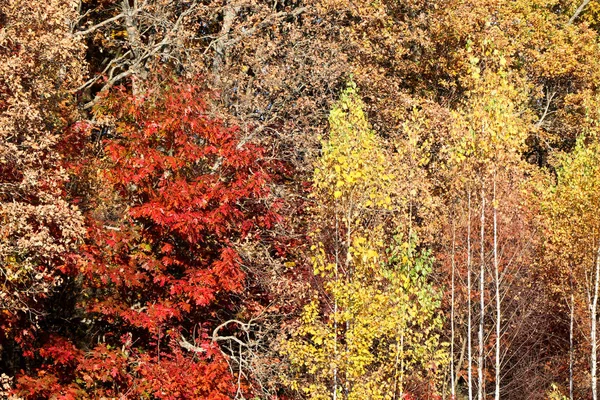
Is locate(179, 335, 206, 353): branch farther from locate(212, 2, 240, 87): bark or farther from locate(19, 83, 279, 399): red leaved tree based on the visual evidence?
locate(212, 2, 240, 87): bark

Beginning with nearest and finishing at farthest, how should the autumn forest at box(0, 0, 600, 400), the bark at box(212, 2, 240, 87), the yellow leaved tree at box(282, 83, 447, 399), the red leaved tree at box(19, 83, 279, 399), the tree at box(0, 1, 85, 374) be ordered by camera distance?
the tree at box(0, 1, 85, 374), the autumn forest at box(0, 0, 600, 400), the yellow leaved tree at box(282, 83, 447, 399), the red leaved tree at box(19, 83, 279, 399), the bark at box(212, 2, 240, 87)

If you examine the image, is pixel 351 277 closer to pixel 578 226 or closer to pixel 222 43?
pixel 222 43

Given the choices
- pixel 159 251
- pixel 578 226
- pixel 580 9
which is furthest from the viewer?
pixel 580 9

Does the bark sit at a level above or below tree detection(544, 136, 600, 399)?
above

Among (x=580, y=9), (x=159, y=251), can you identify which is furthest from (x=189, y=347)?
(x=580, y=9)

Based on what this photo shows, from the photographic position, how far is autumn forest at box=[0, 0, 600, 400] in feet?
39.0

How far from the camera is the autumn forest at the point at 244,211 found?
11.9 meters

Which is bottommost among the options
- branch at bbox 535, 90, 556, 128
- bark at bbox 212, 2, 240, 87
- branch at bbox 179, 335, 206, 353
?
branch at bbox 179, 335, 206, 353

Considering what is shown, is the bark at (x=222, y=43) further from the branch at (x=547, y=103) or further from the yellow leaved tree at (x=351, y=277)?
the branch at (x=547, y=103)

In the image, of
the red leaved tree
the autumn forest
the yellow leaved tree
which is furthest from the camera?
the red leaved tree

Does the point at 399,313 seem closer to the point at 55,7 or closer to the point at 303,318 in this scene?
the point at 303,318

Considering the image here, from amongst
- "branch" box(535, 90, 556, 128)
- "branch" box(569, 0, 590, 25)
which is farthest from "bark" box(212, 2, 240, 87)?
"branch" box(569, 0, 590, 25)

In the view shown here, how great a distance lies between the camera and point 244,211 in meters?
16.4

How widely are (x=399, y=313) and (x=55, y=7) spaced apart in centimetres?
814
